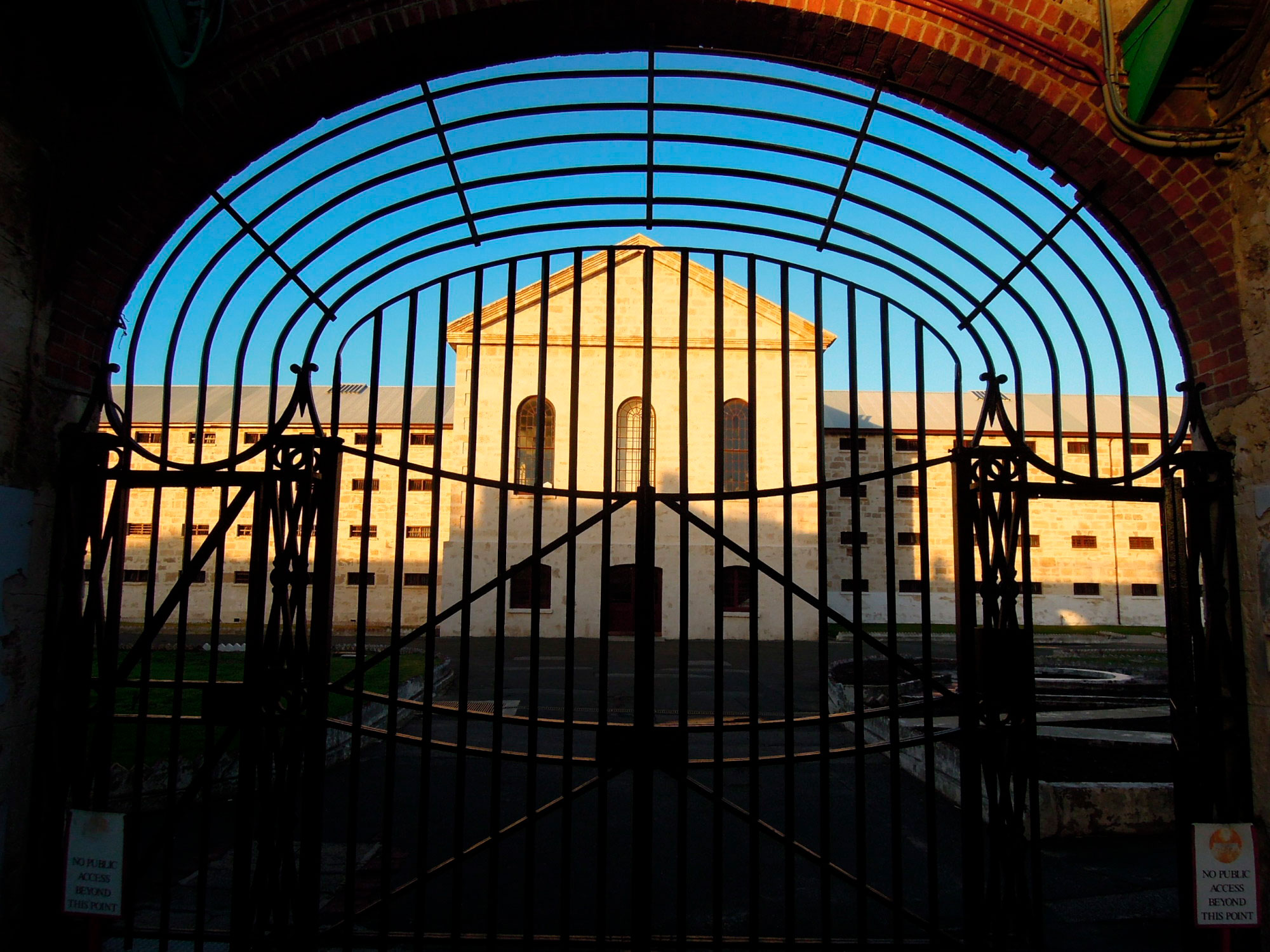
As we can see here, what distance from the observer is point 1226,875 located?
3.48m

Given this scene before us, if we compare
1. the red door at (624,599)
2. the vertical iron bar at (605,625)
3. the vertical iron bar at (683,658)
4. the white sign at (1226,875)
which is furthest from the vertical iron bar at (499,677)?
the red door at (624,599)

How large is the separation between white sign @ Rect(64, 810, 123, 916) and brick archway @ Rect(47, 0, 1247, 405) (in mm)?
2112

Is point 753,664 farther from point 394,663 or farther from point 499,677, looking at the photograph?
point 394,663

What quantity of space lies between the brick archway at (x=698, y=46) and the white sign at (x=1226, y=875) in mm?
2001

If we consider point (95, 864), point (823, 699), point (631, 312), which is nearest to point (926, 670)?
point (823, 699)

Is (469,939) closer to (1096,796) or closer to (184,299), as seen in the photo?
(184,299)

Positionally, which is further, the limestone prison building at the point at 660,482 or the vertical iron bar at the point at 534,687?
the limestone prison building at the point at 660,482

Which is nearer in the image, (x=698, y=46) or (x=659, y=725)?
(x=659, y=725)

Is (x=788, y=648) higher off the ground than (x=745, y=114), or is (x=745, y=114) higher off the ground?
(x=745, y=114)

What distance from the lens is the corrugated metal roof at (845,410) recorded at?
86.1ft

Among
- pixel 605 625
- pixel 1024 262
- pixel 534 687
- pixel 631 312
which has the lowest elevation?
pixel 534 687

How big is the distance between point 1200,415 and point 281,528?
462 cm

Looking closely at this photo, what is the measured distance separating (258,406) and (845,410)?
69.7ft

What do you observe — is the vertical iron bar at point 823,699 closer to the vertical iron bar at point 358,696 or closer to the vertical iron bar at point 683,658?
the vertical iron bar at point 683,658
